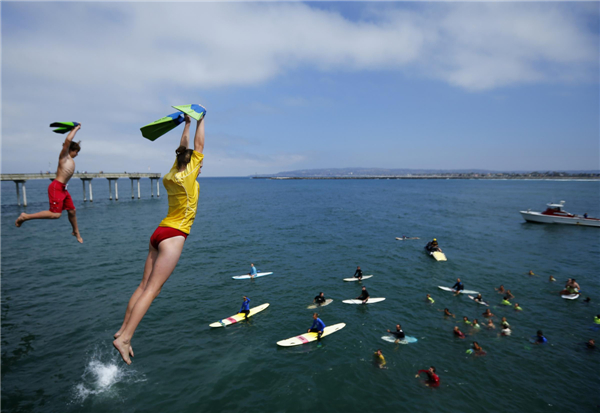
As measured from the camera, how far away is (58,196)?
602cm

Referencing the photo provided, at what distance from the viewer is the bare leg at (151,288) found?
3838 mm

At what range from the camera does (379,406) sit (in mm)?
14711

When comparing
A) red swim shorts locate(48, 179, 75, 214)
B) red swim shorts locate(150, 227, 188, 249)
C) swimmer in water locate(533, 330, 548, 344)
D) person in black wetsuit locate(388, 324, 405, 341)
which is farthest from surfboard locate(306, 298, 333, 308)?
red swim shorts locate(150, 227, 188, 249)

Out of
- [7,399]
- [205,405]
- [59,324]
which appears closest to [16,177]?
[59,324]

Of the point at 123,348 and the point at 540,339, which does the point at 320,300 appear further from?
the point at 123,348

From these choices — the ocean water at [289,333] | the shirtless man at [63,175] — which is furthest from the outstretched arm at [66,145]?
the ocean water at [289,333]

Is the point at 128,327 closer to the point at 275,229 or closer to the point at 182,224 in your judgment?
the point at 182,224

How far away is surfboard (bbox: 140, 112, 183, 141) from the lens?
13.4 ft

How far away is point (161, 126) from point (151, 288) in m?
2.12

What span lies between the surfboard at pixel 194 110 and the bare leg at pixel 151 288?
1.63m

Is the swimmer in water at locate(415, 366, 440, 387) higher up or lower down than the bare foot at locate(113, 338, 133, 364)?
lower down

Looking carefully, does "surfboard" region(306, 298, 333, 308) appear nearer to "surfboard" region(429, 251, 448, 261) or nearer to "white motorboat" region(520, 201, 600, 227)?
"surfboard" region(429, 251, 448, 261)

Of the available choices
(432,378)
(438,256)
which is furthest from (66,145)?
(438,256)

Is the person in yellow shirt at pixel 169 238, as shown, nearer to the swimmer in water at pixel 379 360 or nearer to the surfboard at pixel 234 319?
the swimmer in water at pixel 379 360
